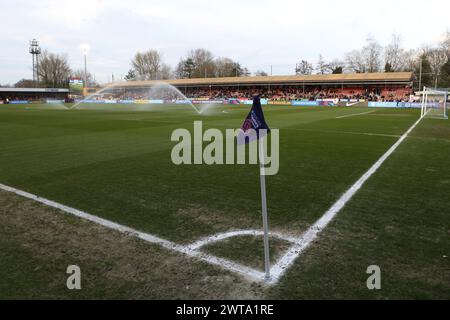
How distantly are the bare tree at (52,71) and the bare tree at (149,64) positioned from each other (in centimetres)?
2170

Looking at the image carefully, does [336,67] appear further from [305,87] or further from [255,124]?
[255,124]

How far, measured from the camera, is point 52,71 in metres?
107

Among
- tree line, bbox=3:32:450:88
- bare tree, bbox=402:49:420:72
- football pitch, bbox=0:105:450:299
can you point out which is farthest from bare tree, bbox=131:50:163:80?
football pitch, bbox=0:105:450:299

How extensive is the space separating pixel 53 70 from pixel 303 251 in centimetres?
11882

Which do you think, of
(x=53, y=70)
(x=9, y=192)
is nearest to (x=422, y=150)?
(x=9, y=192)

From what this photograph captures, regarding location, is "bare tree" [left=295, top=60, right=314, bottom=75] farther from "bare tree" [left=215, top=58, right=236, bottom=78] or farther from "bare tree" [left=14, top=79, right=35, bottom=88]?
"bare tree" [left=14, top=79, right=35, bottom=88]

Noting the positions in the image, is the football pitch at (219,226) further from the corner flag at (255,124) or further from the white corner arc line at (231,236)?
the corner flag at (255,124)

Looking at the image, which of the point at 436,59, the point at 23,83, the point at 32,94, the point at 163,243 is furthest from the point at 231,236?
the point at 23,83

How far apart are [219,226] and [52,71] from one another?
386 feet

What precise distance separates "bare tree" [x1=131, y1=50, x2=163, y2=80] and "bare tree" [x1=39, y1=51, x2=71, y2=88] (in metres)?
21.7

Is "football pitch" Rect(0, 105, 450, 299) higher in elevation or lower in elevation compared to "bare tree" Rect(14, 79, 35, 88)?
lower

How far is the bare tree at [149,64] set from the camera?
112750 millimetres

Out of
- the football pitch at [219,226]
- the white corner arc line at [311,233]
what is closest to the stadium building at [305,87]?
the football pitch at [219,226]

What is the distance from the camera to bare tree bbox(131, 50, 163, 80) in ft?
370
